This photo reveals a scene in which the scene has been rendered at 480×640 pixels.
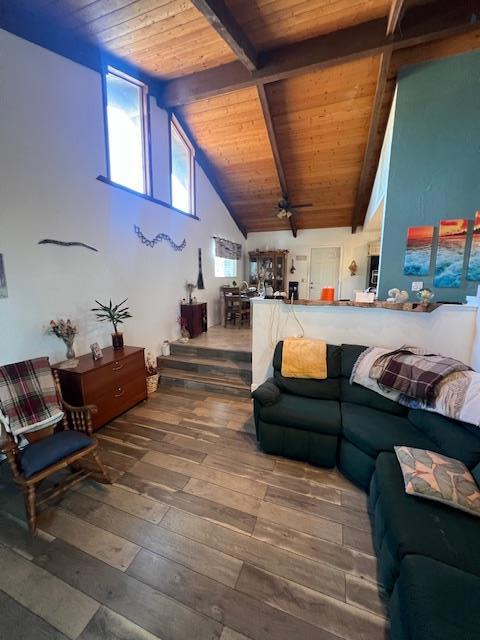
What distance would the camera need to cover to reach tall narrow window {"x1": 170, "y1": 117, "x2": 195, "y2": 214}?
14.3 ft

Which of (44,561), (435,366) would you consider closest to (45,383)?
(44,561)

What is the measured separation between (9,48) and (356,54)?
3.28 m

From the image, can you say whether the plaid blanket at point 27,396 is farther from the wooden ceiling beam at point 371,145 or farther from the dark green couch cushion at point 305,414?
the wooden ceiling beam at point 371,145

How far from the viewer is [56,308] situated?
2598 millimetres

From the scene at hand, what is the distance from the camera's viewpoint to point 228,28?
250cm

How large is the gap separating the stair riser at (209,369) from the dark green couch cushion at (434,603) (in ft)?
8.29

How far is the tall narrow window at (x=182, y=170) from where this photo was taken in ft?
14.3

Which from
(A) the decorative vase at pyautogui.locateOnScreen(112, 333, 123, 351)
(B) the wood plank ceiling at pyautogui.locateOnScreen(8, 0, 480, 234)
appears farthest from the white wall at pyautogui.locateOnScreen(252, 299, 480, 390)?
(B) the wood plank ceiling at pyautogui.locateOnScreen(8, 0, 480, 234)

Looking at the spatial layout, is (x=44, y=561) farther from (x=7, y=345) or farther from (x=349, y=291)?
(x=349, y=291)

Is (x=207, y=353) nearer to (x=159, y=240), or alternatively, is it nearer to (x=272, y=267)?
A: (x=159, y=240)

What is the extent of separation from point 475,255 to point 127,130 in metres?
4.49

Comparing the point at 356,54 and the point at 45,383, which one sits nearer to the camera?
the point at 45,383

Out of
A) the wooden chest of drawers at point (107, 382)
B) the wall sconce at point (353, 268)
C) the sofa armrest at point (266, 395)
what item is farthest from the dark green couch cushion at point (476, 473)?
the wall sconce at point (353, 268)

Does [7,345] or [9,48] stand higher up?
[9,48]
